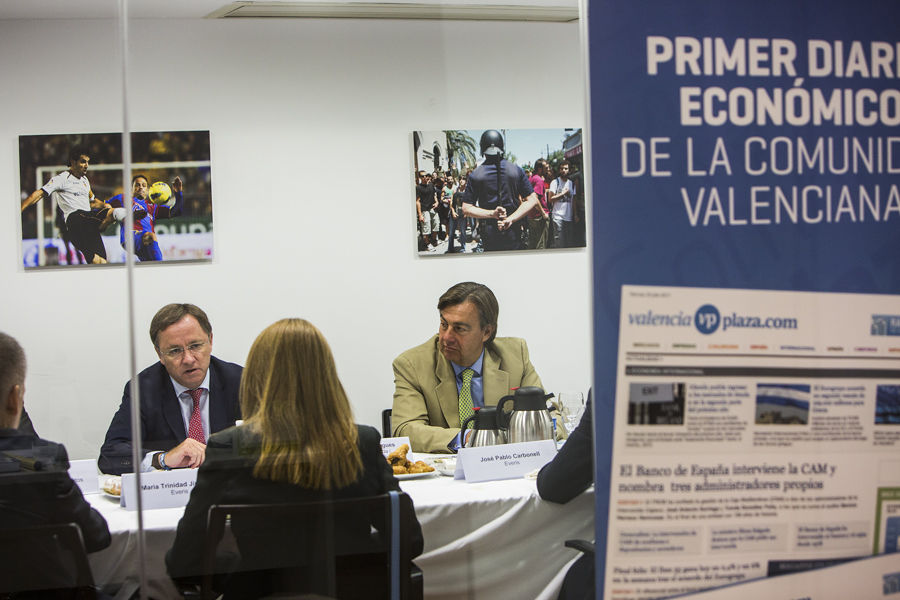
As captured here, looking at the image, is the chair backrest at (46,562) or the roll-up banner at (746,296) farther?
the chair backrest at (46,562)

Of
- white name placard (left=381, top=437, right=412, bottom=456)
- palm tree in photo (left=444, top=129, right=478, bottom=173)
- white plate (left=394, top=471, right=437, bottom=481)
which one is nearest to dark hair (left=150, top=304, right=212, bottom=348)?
white name placard (left=381, top=437, right=412, bottom=456)

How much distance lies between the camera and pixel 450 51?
2432 millimetres

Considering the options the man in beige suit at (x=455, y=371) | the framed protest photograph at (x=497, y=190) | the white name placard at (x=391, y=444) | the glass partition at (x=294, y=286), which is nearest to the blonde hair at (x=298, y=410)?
the glass partition at (x=294, y=286)

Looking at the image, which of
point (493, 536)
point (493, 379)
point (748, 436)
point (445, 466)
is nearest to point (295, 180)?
point (493, 379)

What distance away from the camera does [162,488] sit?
2.16 meters

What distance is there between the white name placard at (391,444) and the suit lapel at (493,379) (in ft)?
0.93

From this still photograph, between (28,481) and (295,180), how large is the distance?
1077mm

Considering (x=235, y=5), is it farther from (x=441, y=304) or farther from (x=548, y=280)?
(x=548, y=280)

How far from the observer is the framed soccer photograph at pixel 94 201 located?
2.22 metres

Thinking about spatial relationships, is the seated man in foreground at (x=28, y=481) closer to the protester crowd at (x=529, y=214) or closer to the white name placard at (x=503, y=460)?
the white name placard at (x=503, y=460)

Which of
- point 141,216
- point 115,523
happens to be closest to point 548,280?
point 141,216

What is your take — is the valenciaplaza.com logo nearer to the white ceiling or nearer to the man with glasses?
the man with glasses

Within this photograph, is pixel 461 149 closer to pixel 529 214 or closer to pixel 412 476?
pixel 529 214

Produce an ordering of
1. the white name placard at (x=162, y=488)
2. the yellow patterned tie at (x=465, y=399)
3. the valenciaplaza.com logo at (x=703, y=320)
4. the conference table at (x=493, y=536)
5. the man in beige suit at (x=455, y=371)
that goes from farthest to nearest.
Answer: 1. the yellow patterned tie at (x=465, y=399)
2. the man in beige suit at (x=455, y=371)
3. the conference table at (x=493, y=536)
4. the white name placard at (x=162, y=488)
5. the valenciaplaza.com logo at (x=703, y=320)
